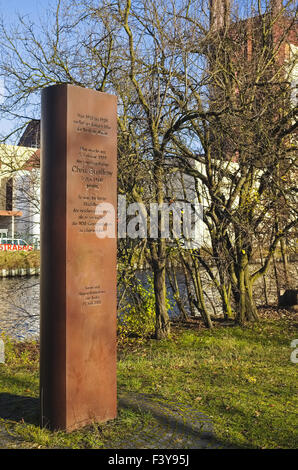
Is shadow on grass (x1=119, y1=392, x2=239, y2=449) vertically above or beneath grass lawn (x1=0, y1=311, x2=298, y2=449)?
above

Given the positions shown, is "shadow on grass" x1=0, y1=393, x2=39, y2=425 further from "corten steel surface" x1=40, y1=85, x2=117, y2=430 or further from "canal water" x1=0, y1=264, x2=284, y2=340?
"canal water" x1=0, y1=264, x2=284, y2=340

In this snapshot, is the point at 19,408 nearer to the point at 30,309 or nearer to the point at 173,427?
the point at 173,427

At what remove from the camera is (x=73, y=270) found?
4.45m

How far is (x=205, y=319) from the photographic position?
11.2 metres

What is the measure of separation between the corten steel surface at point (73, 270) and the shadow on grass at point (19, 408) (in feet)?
1.06

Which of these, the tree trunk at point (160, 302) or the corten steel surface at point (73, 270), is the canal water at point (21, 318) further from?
the corten steel surface at point (73, 270)

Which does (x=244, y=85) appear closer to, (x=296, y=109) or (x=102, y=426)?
(x=296, y=109)

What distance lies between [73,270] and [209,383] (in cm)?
272

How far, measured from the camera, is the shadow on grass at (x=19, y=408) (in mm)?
4711

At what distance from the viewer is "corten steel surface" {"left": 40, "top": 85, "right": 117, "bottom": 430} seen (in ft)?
14.5

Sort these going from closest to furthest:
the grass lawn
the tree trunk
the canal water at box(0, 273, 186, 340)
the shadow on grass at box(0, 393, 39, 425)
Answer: the grass lawn
the shadow on grass at box(0, 393, 39, 425)
the tree trunk
the canal water at box(0, 273, 186, 340)

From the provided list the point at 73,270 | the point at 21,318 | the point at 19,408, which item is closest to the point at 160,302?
the point at 21,318

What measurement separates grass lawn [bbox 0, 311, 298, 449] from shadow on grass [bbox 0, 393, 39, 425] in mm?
19

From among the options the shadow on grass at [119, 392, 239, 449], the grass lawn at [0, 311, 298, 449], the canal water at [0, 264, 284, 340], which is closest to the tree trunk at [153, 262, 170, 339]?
the grass lawn at [0, 311, 298, 449]
